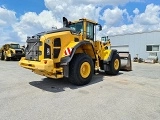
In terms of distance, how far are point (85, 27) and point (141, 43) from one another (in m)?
15.7

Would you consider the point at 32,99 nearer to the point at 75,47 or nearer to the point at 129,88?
the point at 75,47

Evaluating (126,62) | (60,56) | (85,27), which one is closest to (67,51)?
(60,56)

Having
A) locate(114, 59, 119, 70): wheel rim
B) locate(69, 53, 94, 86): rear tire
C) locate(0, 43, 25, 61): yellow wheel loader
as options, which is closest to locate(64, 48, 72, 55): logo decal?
locate(69, 53, 94, 86): rear tire

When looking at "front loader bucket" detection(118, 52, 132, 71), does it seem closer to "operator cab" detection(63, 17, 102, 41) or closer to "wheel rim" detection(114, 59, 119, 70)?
"wheel rim" detection(114, 59, 119, 70)

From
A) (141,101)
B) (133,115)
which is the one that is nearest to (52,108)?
(133,115)

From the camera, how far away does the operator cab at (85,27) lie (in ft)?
26.8

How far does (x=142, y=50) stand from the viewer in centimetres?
2206

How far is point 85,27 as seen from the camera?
8.18 meters

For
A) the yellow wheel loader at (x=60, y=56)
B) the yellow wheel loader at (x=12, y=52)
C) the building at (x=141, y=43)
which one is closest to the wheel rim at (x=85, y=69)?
the yellow wheel loader at (x=60, y=56)

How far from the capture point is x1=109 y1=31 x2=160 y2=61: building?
2091cm

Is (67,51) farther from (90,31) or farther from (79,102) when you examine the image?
(90,31)

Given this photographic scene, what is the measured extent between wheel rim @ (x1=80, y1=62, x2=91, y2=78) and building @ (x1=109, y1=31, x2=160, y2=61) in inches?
629

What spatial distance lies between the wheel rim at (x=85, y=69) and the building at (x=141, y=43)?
16.0m

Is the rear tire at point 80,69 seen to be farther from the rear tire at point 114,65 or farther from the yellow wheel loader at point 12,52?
the yellow wheel loader at point 12,52
